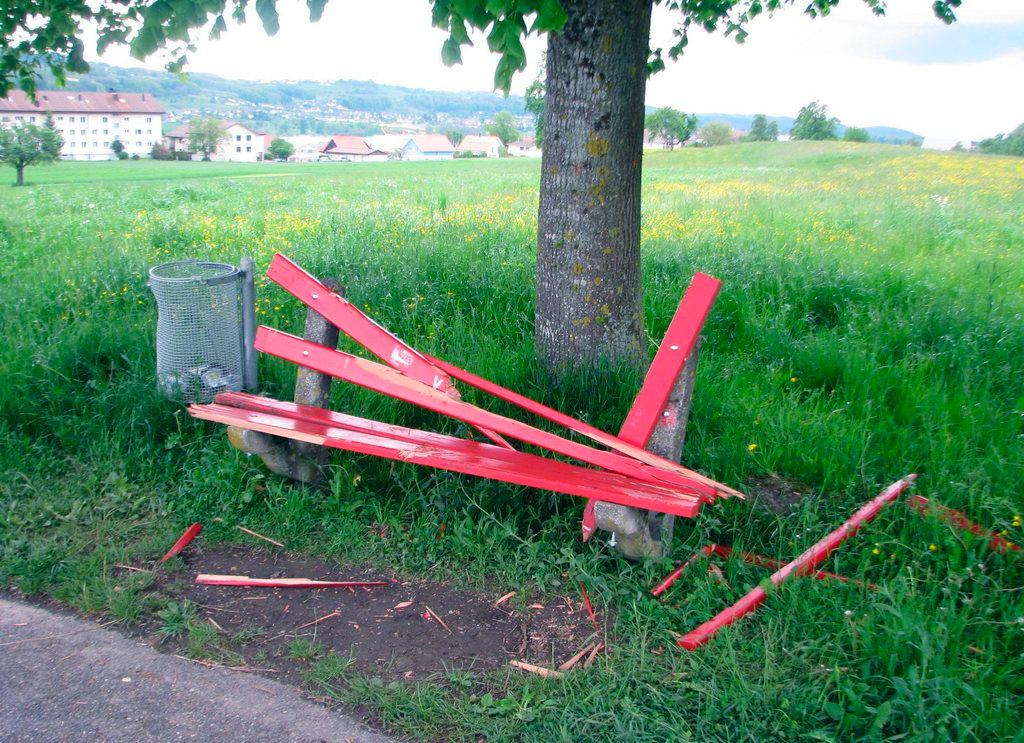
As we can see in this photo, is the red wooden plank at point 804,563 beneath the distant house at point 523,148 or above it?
beneath

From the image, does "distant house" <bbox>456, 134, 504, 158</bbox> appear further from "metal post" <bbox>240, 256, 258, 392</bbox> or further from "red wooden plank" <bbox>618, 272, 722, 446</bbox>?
"red wooden plank" <bbox>618, 272, 722, 446</bbox>

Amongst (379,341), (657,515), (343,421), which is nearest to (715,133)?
(379,341)

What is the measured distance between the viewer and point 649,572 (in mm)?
3266

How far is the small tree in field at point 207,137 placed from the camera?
204 ft

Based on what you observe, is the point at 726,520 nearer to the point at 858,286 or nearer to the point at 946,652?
the point at 946,652

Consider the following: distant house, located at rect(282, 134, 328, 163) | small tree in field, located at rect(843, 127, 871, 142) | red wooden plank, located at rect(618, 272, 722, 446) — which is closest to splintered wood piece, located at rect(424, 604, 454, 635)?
red wooden plank, located at rect(618, 272, 722, 446)

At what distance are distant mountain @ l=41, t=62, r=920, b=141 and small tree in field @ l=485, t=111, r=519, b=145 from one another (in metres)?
0.87

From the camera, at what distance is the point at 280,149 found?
55.5 meters

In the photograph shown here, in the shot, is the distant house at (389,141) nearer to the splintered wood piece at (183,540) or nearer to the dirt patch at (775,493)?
the splintered wood piece at (183,540)

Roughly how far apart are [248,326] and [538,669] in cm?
284

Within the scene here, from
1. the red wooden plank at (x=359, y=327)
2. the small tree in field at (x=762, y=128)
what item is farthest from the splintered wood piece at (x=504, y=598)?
the small tree in field at (x=762, y=128)

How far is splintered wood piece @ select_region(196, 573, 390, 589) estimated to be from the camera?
11.2ft

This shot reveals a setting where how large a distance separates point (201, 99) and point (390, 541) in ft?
271

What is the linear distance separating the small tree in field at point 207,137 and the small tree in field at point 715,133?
43374mm
